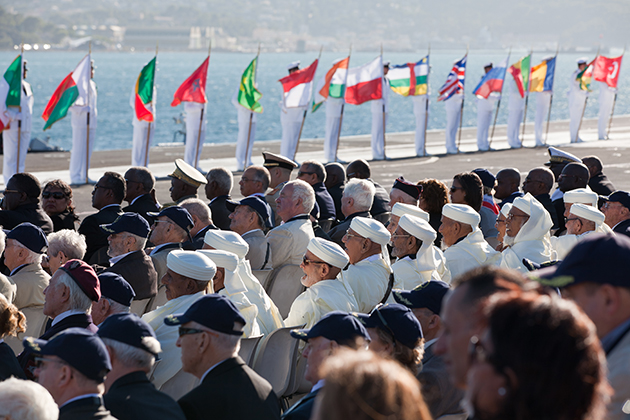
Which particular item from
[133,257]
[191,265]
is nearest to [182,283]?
[191,265]

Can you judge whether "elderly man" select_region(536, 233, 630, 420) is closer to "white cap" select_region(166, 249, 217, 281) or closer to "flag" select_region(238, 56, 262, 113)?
"white cap" select_region(166, 249, 217, 281)

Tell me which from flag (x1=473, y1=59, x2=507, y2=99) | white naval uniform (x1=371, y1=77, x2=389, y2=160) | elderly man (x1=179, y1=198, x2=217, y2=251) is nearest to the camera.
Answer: elderly man (x1=179, y1=198, x2=217, y2=251)

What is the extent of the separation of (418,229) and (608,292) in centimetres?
321

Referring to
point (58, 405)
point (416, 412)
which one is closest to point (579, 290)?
point (416, 412)

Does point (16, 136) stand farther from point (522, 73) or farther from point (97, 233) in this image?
point (522, 73)

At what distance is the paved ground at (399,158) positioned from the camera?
57.4 feet

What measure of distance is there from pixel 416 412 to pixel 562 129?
107 ft

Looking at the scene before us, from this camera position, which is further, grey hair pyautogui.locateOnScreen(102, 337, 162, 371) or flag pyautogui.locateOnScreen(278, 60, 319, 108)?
flag pyautogui.locateOnScreen(278, 60, 319, 108)

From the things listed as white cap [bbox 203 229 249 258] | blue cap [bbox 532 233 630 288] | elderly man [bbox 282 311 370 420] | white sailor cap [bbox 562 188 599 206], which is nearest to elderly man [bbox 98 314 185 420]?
elderly man [bbox 282 311 370 420]

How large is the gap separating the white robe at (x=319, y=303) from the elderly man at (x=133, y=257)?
1211mm

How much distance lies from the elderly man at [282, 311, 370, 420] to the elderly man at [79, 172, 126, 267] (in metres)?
4.14

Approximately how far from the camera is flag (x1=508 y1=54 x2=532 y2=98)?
22906 millimetres

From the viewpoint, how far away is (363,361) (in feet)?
5.73

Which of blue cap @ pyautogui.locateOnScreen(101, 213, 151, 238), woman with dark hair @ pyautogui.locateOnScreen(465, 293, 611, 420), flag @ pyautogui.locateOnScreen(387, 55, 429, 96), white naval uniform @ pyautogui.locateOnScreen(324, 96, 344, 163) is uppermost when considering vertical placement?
woman with dark hair @ pyautogui.locateOnScreen(465, 293, 611, 420)
